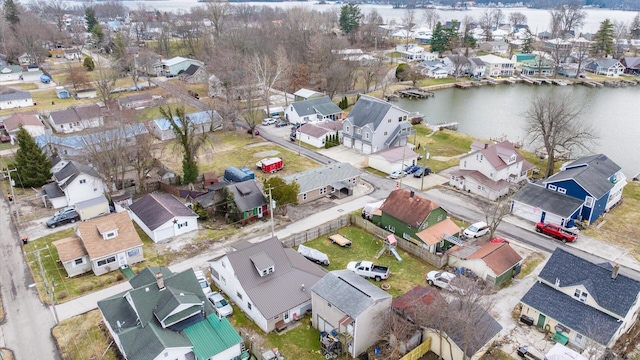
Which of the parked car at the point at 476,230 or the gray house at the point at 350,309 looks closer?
the gray house at the point at 350,309

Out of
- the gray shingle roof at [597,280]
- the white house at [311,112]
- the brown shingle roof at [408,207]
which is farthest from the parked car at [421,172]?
the white house at [311,112]

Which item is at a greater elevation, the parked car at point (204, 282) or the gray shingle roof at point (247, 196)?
the gray shingle roof at point (247, 196)

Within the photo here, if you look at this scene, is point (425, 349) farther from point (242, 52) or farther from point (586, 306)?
point (242, 52)

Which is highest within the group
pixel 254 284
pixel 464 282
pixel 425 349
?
pixel 464 282

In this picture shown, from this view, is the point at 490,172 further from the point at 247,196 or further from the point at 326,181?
the point at 247,196

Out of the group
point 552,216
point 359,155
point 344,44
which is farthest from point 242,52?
point 552,216

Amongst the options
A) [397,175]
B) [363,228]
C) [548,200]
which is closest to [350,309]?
[363,228]

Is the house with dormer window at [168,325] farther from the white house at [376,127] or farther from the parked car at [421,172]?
the white house at [376,127]

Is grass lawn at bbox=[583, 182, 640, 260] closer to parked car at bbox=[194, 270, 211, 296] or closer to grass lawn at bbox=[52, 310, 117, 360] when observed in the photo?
parked car at bbox=[194, 270, 211, 296]
